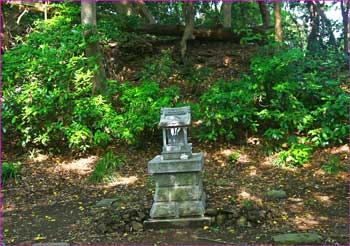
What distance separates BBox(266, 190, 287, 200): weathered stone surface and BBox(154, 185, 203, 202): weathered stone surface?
1387 mm

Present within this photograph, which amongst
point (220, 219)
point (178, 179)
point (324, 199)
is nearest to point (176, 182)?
point (178, 179)

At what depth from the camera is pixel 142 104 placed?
8328mm

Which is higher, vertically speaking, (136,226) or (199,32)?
(199,32)

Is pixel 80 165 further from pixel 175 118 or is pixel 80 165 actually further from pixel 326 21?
pixel 326 21

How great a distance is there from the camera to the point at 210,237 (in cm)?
490

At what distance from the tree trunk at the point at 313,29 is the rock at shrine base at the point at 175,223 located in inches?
335

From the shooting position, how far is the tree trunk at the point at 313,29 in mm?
12477

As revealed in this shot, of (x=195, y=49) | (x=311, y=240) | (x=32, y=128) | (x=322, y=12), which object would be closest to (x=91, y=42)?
(x=32, y=128)

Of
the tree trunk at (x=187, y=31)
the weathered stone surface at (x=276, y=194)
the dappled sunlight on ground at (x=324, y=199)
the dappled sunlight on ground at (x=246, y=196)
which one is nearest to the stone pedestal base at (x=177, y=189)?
the dappled sunlight on ground at (x=246, y=196)

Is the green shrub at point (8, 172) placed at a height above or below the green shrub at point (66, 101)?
below

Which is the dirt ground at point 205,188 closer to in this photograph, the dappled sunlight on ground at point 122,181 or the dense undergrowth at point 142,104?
the dappled sunlight on ground at point 122,181

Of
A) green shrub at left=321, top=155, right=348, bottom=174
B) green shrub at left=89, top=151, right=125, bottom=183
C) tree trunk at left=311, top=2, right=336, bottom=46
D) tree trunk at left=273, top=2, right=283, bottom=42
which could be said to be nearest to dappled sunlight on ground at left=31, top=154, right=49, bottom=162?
green shrub at left=89, top=151, right=125, bottom=183

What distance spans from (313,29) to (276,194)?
8558mm

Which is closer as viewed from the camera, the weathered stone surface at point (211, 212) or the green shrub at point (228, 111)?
the weathered stone surface at point (211, 212)
